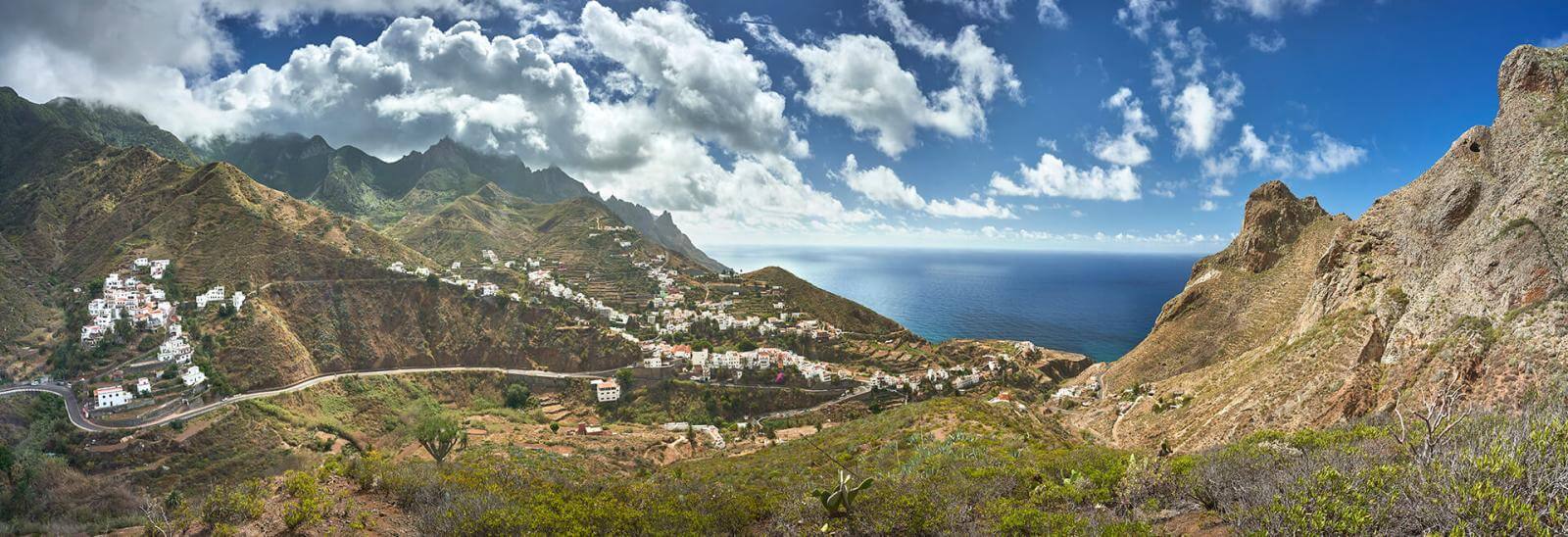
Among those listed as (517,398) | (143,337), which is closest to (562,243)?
(517,398)

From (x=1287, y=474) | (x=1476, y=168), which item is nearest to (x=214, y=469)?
(x=1287, y=474)

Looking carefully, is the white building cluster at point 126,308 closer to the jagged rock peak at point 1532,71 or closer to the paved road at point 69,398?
the paved road at point 69,398

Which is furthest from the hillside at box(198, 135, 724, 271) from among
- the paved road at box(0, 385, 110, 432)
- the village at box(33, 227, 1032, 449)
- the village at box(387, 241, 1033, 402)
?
the paved road at box(0, 385, 110, 432)

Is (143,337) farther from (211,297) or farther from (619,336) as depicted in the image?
(619,336)

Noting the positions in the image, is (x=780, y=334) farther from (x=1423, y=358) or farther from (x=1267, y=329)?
(x=1423, y=358)

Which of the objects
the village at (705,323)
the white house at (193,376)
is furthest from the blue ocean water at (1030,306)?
the white house at (193,376)

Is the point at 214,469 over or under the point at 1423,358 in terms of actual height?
under
